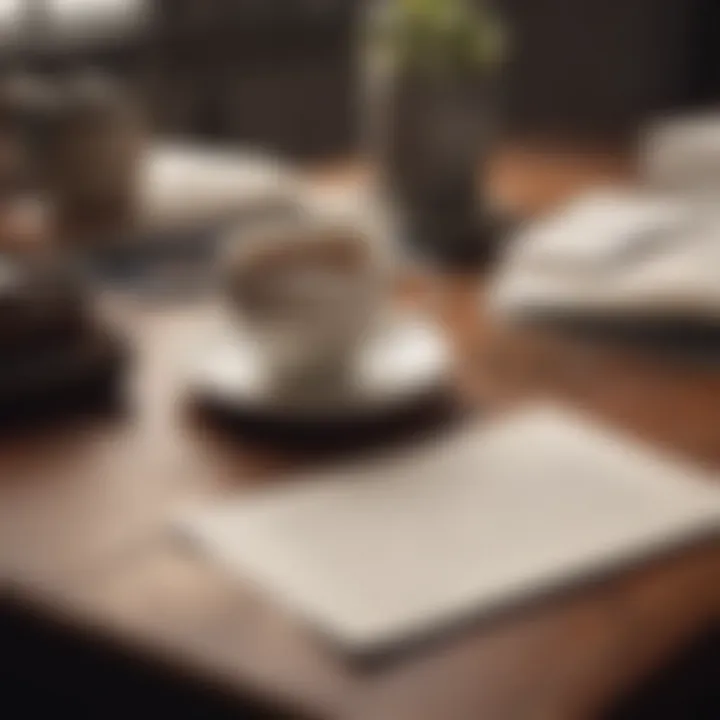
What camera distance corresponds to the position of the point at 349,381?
3.57ft

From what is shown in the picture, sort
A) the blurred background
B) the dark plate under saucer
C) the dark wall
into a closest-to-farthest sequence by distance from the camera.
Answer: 1. the dark plate under saucer
2. the blurred background
3. the dark wall

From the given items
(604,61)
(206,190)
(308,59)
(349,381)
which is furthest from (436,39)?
(604,61)

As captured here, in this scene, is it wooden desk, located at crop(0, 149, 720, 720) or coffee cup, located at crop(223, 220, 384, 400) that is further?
coffee cup, located at crop(223, 220, 384, 400)

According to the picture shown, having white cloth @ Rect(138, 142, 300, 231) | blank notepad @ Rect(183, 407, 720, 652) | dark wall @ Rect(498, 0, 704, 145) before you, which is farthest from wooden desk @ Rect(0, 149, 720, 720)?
dark wall @ Rect(498, 0, 704, 145)

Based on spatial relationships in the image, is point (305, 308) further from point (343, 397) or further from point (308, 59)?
point (308, 59)

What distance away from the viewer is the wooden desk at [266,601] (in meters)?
0.72

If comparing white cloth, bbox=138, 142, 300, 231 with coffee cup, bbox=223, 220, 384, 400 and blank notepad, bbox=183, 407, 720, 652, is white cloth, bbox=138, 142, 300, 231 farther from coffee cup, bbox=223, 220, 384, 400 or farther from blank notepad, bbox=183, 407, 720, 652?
blank notepad, bbox=183, 407, 720, 652

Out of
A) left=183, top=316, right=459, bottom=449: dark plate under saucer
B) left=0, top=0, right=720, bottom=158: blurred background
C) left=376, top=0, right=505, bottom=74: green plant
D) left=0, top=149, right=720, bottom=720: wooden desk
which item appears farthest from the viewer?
left=0, top=0, right=720, bottom=158: blurred background

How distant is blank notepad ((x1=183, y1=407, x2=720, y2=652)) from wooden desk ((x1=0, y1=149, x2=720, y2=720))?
2cm

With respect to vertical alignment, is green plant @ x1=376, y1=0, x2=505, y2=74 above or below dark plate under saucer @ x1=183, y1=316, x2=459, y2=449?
above

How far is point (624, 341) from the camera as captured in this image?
1.19 meters

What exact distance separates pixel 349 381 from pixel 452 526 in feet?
0.75

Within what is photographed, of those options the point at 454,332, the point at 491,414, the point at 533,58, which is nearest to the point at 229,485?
the point at 491,414

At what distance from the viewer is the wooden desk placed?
72cm
